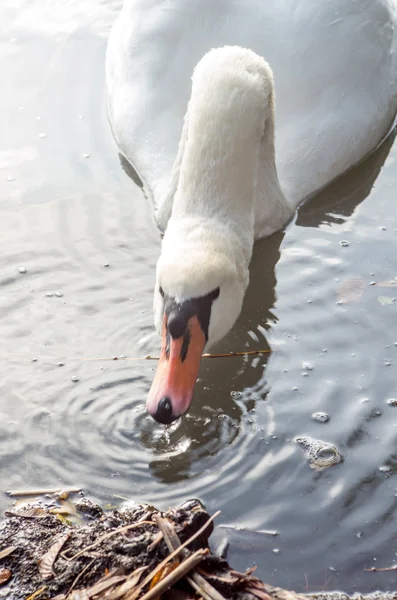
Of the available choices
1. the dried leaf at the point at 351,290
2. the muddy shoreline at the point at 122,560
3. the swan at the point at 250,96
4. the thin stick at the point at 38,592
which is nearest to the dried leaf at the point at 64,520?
the muddy shoreline at the point at 122,560

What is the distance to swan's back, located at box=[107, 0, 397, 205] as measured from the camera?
22.4 feet

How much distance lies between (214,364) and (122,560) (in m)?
1.76

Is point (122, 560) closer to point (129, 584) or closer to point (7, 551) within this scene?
point (129, 584)

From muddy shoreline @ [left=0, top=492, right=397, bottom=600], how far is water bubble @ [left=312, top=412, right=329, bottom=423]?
942 millimetres

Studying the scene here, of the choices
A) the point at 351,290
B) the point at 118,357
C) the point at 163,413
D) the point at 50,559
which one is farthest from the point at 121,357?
the point at 50,559

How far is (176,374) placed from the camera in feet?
15.7

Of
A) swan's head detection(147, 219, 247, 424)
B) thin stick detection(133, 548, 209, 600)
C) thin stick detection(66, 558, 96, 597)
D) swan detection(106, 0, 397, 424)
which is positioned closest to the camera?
thin stick detection(133, 548, 209, 600)

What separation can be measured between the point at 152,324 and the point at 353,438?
136 centimetres

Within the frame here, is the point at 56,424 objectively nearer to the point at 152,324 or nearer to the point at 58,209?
the point at 152,324

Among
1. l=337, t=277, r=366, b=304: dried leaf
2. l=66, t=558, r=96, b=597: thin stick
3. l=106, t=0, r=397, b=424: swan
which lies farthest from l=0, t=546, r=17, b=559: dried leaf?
l=337, t=277, r=366, b=304: dried leaf

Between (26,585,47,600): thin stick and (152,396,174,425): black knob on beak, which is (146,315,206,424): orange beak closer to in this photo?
(152,396,174,425): black knob on beak

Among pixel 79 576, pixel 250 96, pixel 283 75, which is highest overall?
pixel 250 96

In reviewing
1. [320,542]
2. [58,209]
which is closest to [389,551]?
[320,542]

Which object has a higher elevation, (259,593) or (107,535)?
(259,593)
